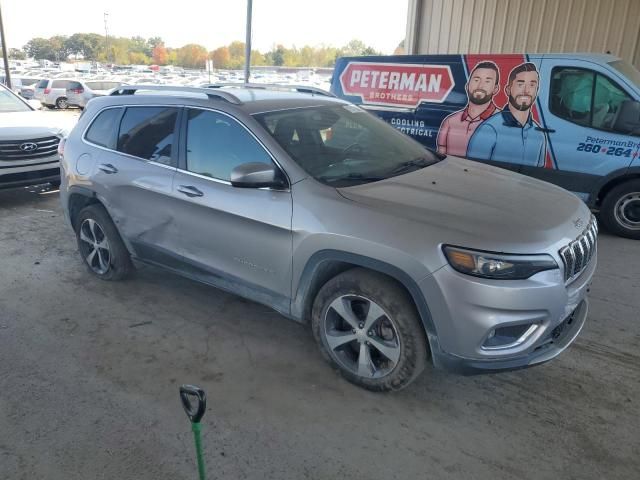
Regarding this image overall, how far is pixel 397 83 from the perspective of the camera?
7.46 metres

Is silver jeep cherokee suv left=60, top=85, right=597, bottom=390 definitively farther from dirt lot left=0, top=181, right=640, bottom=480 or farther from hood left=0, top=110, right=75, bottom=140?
hood left=0, top=110, right=75, bottom=140

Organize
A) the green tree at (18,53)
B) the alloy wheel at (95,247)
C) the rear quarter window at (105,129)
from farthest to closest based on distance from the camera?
the green tree at (18,53), the alloy wheel at (95,247), the rear quarter window at (105,129)

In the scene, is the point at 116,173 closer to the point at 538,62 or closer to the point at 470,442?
the point at 470,442

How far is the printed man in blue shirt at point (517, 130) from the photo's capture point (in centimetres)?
638

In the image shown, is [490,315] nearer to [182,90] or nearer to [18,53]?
[182,90]

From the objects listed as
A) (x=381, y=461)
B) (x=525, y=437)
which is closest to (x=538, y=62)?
(x=525, y=437)

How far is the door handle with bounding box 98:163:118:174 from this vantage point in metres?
4.21

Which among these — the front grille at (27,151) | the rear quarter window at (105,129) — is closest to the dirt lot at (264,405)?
the rear quarter window at (105,129)

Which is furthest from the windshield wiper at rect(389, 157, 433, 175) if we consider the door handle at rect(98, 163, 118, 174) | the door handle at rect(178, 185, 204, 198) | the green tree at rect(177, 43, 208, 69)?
the green tree at rect(177, 43, 208, 69)

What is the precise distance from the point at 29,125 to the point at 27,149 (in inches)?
21.2

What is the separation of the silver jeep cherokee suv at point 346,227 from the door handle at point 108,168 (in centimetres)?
2

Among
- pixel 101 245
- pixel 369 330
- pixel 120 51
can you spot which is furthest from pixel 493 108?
pixel 120 51

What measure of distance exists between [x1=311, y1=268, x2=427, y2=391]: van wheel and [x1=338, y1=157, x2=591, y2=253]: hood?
0.42 meters

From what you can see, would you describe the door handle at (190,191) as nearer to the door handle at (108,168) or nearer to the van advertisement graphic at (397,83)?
the door handle at (108,168)
